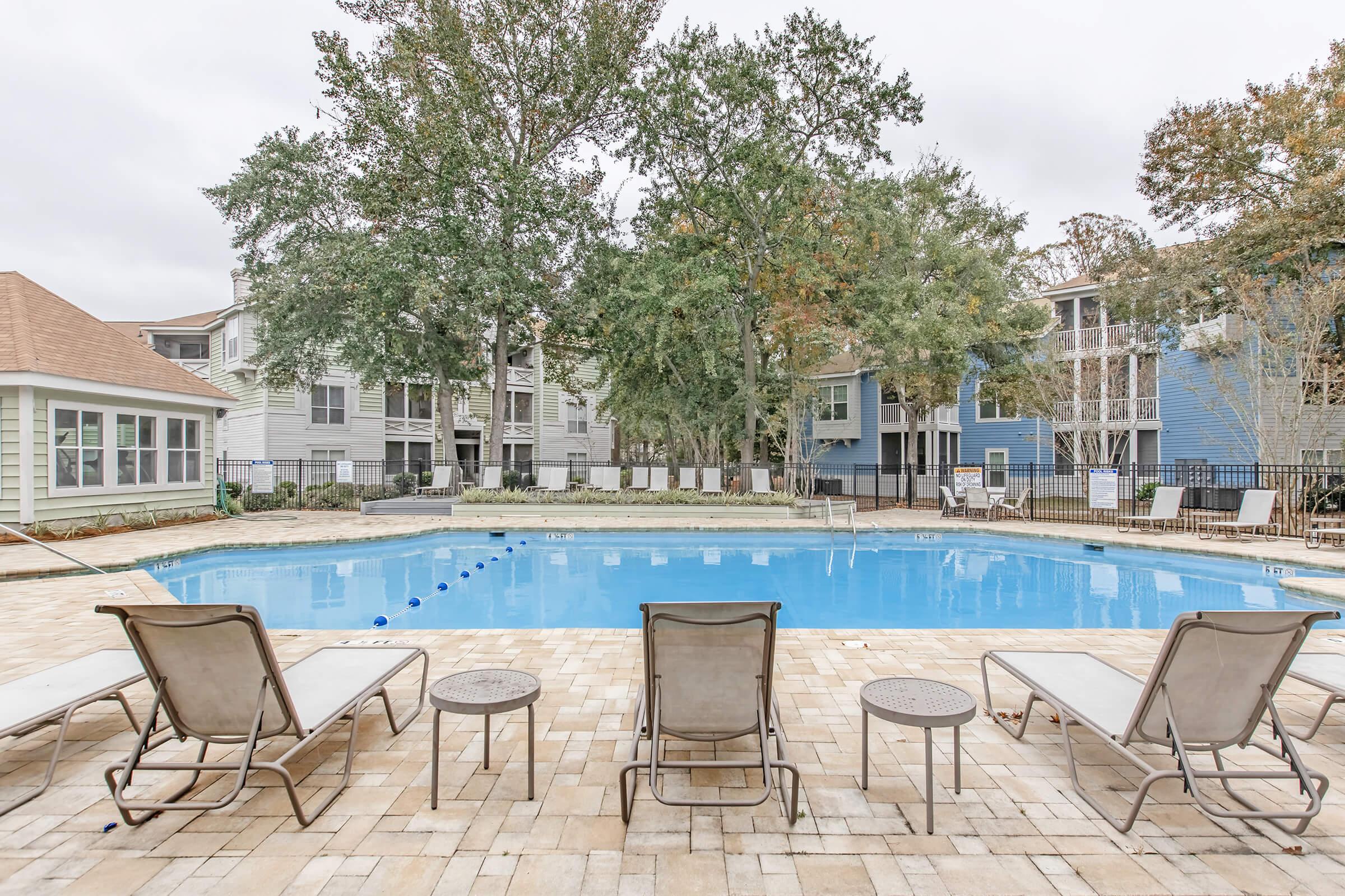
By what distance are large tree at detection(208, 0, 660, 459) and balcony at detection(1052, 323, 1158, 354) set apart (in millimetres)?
14360

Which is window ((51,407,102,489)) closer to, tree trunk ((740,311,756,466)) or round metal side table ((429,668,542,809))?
round metal side table ((429,668,542,809))

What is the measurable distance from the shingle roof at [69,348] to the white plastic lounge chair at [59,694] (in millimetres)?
10212

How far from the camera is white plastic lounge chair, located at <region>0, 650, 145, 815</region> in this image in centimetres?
273

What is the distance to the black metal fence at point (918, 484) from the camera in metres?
13.6

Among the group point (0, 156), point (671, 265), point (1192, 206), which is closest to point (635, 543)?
point (671, 265)

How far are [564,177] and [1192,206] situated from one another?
16.1 meters

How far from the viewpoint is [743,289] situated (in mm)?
16734

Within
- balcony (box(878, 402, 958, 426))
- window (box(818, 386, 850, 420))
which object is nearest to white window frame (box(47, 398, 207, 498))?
window (box(818, 386, 850, 420))

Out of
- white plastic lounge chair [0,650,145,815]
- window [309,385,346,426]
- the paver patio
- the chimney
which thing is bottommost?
the paver patio

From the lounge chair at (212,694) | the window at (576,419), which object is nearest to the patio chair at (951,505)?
the lounge chair at (212,694)

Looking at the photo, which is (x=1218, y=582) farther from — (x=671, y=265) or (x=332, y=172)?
(x=332, y=172)

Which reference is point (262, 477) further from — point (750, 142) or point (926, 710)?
point (926, 710)

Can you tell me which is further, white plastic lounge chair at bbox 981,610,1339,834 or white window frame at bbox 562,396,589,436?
white window frame at bbox 562,396,589,436

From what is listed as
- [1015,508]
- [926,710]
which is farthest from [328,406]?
[926,710]
